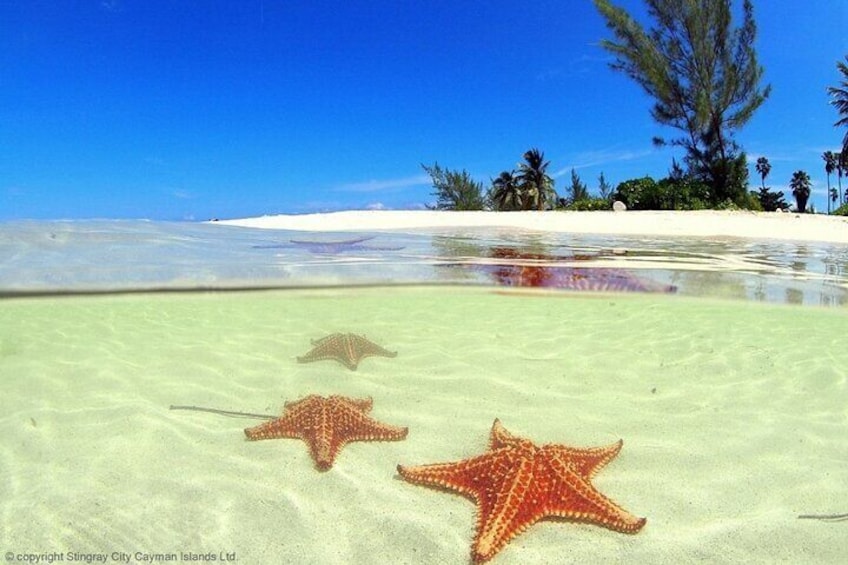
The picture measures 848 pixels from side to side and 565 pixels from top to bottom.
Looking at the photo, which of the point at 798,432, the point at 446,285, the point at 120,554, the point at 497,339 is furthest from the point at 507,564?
the point at 446,285

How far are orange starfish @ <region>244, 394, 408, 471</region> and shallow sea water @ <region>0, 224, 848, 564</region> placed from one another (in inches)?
4.4

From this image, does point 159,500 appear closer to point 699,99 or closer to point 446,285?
point 446,285

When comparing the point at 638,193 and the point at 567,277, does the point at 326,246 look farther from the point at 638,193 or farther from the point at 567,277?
the point at 638,193

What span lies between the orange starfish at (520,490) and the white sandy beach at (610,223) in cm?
1405

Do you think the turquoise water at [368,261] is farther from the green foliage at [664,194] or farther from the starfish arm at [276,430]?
the green foliage at [664,194]

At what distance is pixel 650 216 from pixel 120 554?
64.8ft

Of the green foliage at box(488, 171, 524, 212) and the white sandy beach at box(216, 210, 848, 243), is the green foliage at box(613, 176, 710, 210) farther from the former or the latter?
the green foliage at box(488, 171, 524, 212)

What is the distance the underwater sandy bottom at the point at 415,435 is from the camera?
8.22 ft

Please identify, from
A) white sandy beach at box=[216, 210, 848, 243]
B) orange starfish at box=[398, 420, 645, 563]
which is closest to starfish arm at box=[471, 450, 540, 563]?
orange starfish at box=[398, 420, 645, 563]

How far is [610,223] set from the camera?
56.5 feet

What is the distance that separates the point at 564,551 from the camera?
2395 millimetres

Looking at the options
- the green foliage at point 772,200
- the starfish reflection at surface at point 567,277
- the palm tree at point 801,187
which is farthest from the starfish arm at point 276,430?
the palm tree at point 801,187

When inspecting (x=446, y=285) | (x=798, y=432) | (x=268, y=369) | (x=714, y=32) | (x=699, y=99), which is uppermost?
(x=714, y=32)

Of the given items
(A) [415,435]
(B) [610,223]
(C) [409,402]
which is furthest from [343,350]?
(B) [610,223]
